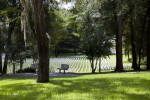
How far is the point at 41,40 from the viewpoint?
32.5 feet

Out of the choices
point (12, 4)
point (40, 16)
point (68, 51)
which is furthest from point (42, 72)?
point (68, 51)

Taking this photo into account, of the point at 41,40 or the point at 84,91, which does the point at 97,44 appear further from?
the point at 84,91

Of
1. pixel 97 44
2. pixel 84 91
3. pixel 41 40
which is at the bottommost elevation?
pixel 84 91

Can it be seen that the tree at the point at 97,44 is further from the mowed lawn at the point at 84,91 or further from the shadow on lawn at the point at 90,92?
the shadow on lawn at the point at 90,92

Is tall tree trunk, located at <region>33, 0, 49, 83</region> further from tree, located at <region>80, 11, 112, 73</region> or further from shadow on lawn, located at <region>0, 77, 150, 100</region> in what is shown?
tree, located at <region>80, 11, 112, 73</region>

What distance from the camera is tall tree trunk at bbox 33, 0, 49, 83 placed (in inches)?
383

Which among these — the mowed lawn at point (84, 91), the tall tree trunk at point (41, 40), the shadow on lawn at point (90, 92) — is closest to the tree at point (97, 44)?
the tall tree trunk at point (41, 40)

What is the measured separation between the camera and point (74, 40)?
65.3m

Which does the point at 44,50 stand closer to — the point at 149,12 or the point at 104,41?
the point at 104,41

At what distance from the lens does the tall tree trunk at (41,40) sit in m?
9.73

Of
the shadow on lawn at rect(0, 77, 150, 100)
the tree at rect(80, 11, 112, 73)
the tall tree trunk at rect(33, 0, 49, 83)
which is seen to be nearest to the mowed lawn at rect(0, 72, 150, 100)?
the shadow on lawn at rect(0, 77, 150, 100)

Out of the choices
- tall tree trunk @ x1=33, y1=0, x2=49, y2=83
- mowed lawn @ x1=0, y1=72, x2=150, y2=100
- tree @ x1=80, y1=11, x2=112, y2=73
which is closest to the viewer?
mowed lawn @ x1=0, y1=72, x2=150, y2=100

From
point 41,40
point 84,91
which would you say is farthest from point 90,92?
point 41,40

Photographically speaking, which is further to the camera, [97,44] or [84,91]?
[97,44]
